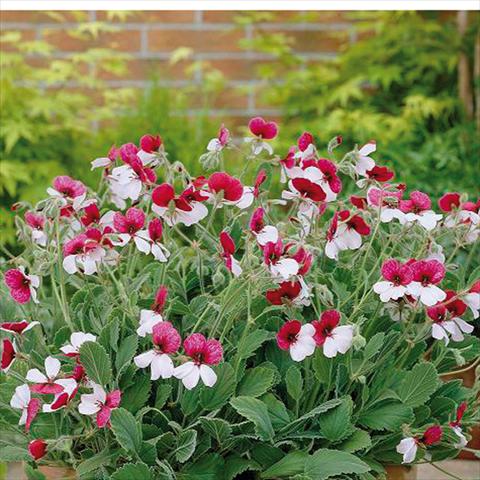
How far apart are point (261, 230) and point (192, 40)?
9.86 ft

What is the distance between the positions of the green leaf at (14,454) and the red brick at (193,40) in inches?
119

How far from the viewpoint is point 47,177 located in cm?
342

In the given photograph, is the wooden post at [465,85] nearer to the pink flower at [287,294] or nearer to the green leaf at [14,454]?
the pink flower at [287,294]

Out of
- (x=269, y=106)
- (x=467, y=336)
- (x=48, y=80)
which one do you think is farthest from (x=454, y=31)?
(x=467, y=336)

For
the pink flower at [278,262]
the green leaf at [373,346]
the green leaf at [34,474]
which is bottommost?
the green leaf at [34,474]

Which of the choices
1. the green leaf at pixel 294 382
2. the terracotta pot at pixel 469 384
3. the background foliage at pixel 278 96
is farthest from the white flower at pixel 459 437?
the background foliage at pixel 278 96

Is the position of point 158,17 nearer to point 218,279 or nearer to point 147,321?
point 218,279

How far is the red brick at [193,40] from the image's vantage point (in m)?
4.07

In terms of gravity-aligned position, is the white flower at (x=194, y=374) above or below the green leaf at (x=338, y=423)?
above

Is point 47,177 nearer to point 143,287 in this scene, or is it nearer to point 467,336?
point 143,287

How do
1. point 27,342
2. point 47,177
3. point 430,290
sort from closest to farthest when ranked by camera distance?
point 430,290
point 27,342
point 47,177

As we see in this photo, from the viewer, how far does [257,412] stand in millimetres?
1137

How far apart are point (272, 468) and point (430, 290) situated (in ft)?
0.93

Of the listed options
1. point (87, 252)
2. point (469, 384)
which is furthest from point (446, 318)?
point (469, 384)
